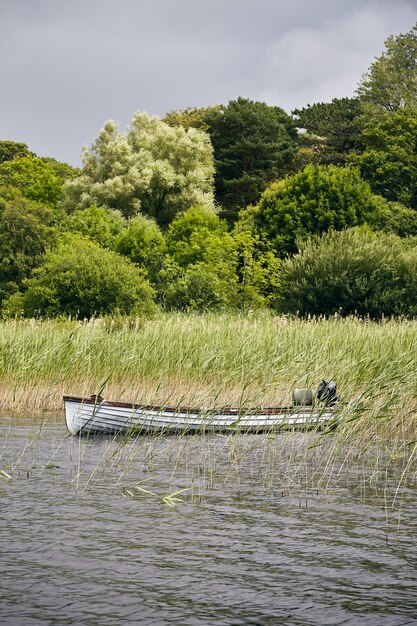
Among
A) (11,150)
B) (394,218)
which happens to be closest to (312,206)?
(394,218)

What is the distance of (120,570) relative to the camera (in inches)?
388

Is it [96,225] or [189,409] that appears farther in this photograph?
[96,225]

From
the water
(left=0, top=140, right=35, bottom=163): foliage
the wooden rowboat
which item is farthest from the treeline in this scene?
the water

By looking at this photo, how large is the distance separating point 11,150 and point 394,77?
117ft

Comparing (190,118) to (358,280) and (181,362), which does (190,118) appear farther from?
(181,362)

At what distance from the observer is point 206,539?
1112cm

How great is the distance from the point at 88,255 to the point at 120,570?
2923 cm

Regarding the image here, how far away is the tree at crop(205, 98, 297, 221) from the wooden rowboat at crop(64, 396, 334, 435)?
48.5 m

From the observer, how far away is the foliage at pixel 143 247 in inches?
2021

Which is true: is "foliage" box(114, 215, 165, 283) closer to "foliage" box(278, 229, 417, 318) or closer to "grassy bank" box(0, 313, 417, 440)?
"foliage" box(278, 229, 417, 318)

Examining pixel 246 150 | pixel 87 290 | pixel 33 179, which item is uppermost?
pixel 246 150

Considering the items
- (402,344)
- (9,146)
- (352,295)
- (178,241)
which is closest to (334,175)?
(178,241)

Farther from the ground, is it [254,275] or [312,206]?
[312,206]

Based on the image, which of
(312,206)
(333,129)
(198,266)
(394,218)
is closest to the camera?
(198,266)
